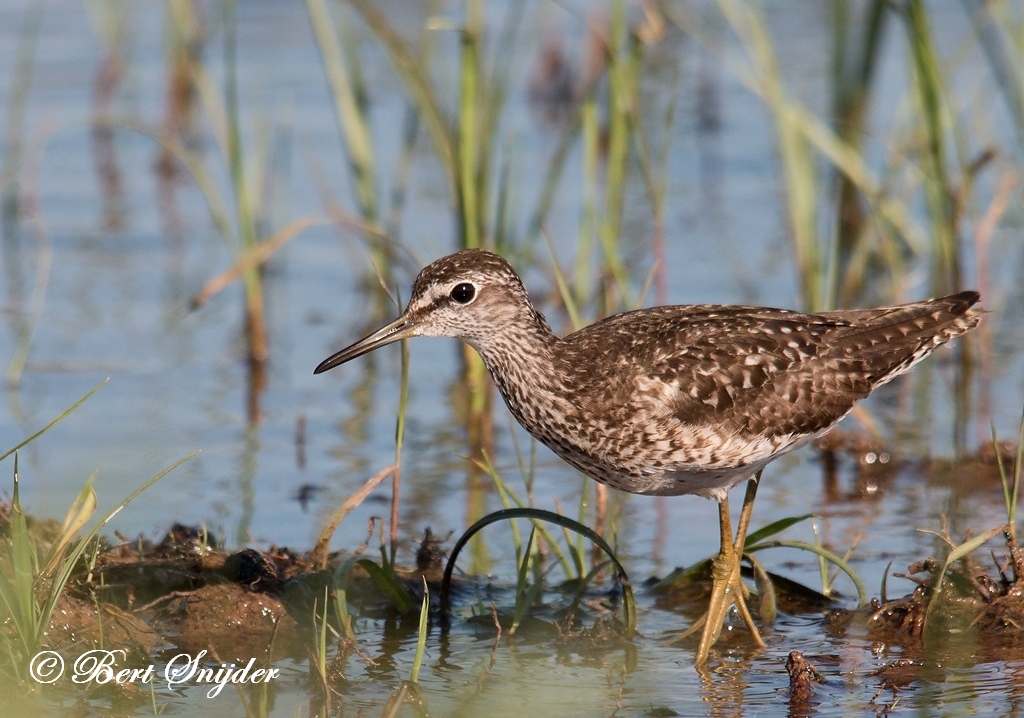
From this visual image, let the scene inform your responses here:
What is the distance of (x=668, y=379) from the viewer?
699 cm

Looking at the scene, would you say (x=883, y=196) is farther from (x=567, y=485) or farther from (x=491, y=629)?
(x=491, y=629)

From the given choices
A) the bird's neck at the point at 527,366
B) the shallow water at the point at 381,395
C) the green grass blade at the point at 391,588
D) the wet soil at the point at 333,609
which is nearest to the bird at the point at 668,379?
the bird's neck at the point at 527,366

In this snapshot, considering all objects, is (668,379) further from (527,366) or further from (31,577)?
(31,577)

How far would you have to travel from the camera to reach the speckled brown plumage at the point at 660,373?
270 inches

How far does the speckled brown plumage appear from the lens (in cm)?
685

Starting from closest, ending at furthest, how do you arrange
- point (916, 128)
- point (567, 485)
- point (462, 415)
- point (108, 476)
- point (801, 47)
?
1. point (108, 476)
2. point (567, 485)
3. point (462, 415)
4. point (916, 128)
5. point (801, 47)

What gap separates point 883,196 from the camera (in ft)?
34.7

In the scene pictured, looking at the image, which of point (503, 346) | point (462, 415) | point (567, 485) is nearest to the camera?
point (503, 346)

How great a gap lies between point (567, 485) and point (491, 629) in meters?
2.12

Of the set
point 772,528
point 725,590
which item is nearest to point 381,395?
point 725,590

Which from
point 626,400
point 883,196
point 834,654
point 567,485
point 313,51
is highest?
point 313,51

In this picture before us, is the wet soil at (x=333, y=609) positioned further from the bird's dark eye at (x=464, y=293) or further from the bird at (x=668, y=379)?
the bird's dark eye at (x=464, y=293)

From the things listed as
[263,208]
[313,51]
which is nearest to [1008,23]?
[263,208]

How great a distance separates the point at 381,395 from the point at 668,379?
13.1ft
